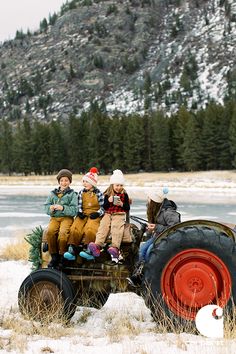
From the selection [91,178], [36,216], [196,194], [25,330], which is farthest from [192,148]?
[25,330]

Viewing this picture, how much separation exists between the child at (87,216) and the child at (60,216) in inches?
3.3

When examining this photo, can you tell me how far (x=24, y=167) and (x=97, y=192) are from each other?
82.0 m

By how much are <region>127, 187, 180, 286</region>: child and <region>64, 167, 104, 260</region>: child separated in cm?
62

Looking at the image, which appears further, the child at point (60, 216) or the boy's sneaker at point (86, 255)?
the child at point (60, 216)

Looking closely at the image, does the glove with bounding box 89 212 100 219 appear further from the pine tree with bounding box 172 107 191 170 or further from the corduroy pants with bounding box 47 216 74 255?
the pine tree with bounding box 172 107 191 170

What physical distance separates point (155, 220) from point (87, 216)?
848 mm

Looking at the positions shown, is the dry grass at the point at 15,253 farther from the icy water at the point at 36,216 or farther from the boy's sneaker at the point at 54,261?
the boy's sneaker at the point at 54,261

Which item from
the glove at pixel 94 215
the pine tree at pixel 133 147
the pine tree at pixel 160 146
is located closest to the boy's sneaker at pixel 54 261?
the glove at pixel 94 215

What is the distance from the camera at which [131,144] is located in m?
80.0

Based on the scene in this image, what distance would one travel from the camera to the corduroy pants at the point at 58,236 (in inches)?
229

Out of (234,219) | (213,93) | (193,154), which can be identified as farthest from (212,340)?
(213,93)

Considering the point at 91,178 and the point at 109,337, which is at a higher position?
the point at 91,178

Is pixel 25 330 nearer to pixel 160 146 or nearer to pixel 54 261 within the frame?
pixel 54 261

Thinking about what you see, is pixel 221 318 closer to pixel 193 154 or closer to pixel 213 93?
pixel 193 154
